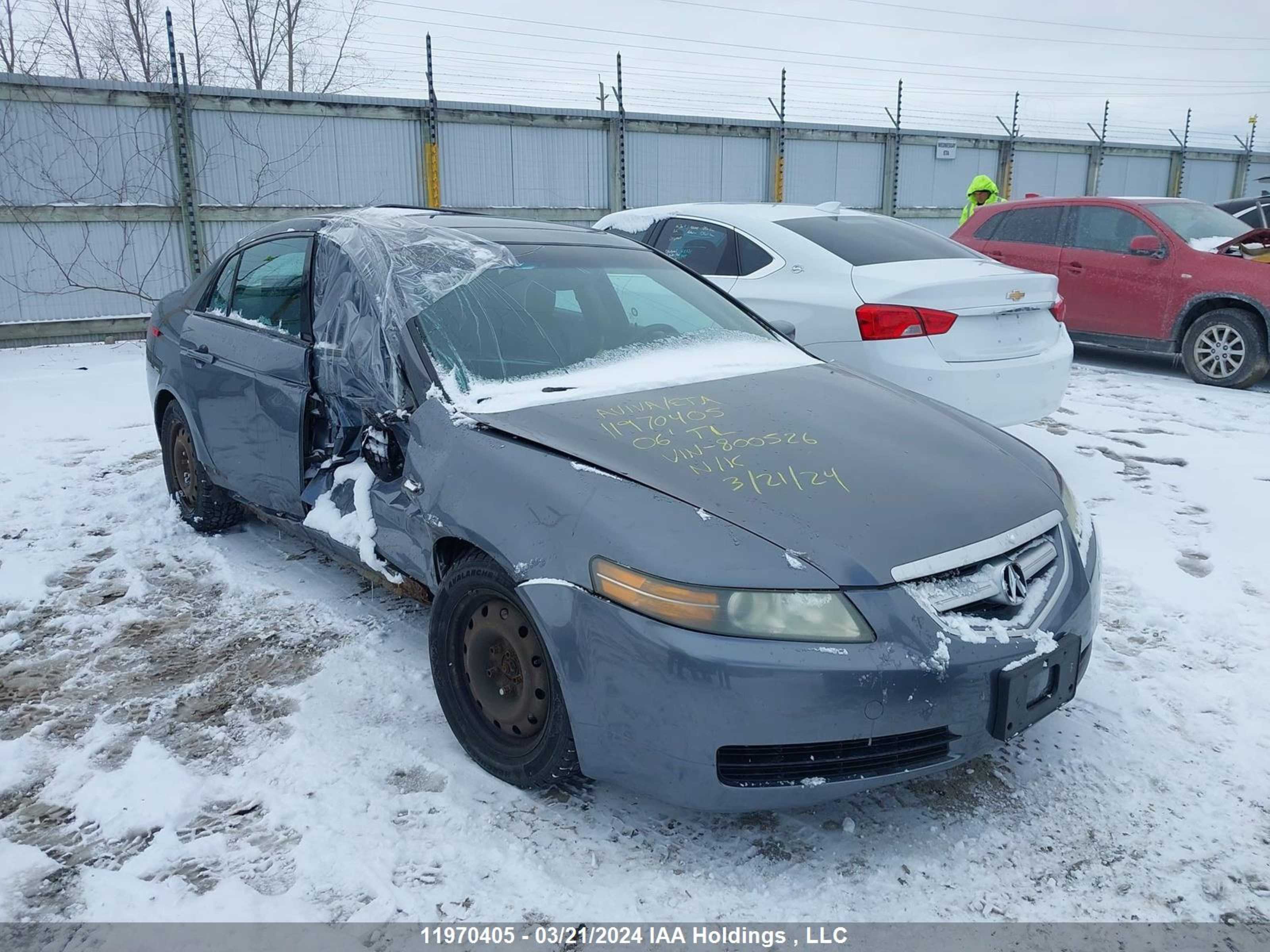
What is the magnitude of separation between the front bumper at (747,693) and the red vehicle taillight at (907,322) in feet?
8.80

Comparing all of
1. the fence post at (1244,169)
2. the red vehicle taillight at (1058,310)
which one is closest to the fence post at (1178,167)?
the fence post at (1244,169)

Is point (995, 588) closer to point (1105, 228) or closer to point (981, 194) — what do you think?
point (1105, 228)

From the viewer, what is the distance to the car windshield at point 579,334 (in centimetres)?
301

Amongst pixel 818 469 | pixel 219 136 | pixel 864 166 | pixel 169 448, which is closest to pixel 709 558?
pixel 818 469

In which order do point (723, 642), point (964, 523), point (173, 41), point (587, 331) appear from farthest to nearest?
1. point (173, 41)
2. point (587, 331)
3. point (964, 523)
4. point (723, 642)

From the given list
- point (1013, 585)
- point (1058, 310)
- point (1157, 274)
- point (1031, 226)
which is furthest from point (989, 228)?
point (1013, 585)

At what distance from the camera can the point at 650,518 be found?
2.29 meters

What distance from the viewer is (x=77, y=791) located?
2.65 metres

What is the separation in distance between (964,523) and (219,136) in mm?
A: 10646

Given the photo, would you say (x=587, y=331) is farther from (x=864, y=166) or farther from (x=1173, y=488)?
(x=864, y=166)

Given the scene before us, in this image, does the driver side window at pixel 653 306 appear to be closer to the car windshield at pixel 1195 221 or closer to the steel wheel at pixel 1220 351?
the steel wheel at pixel 1220 351

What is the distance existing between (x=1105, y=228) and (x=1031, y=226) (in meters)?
0.70

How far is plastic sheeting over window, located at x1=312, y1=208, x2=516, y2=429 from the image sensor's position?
318cm

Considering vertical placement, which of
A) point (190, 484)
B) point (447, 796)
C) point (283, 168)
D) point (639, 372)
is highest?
point (283, 168)
